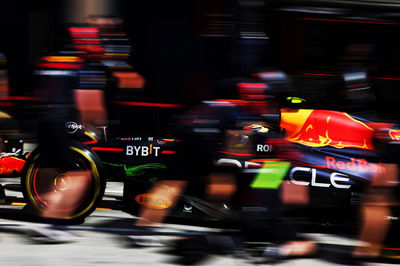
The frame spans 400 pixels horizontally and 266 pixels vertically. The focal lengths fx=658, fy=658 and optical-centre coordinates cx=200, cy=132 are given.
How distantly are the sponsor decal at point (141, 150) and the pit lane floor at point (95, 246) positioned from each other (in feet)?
1.88

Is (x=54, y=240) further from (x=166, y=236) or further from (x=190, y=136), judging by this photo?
(x=190, y=136)

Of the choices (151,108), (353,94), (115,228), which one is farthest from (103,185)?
(151,108)

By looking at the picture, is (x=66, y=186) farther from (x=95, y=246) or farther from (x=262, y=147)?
(x=262, y=147)

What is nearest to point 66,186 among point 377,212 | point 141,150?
point 141,150

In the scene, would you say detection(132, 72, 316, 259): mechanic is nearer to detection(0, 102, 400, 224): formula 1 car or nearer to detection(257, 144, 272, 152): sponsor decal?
detection(0, 102, 400, 224): formula 1 car

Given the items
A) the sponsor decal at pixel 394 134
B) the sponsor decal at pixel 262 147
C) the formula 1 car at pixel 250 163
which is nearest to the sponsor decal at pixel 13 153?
the formula 1 car at pixel 250 163

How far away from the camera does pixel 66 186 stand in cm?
520

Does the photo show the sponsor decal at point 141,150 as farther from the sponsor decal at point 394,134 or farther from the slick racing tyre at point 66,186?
the sponsor decal at point 394,134

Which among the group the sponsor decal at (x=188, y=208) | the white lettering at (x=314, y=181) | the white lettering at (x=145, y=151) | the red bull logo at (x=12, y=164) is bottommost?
the sponsor decal at (x=188, y=208)

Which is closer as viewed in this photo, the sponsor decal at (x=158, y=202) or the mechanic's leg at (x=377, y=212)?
the mechanic's leg at (x=377, y=212)

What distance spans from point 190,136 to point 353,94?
1.24 m

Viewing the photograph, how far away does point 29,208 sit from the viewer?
18.0 ft

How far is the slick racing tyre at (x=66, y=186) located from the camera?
4867 millimetres

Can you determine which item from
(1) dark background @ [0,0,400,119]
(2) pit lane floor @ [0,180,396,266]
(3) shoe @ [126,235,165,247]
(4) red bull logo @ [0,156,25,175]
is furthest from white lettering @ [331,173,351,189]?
(1) dark background @ [0,0,400,119]
